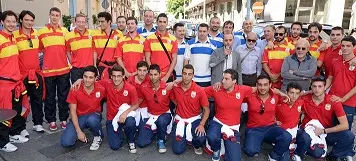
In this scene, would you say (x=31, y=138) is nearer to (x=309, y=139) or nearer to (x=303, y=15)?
(x=309, y=139)

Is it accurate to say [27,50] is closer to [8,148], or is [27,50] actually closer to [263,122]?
[8,148]

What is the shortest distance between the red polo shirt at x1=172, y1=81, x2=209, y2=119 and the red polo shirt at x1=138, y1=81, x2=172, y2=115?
17 cm

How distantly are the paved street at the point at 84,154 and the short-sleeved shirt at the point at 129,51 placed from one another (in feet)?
4.46

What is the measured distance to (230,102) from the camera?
430 cm

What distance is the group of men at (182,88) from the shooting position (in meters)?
4.24

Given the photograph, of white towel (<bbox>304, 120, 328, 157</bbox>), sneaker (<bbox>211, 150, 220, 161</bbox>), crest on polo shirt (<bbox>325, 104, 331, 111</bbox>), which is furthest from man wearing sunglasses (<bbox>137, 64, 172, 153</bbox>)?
crest on polo shirt (<bbox>325, 104, 331, 111</bbox>)

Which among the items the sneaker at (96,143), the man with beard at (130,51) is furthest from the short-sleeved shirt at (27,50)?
the sneaker at (96,143)

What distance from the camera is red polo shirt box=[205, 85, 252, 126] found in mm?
4309

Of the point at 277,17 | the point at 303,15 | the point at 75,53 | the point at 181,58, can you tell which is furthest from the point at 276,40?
the point at 303,15

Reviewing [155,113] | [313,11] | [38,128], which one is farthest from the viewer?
[313,11]

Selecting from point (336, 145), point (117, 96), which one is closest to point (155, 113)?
point (117, 96)

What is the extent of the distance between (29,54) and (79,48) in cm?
76

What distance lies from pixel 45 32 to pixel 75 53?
56 centimetres

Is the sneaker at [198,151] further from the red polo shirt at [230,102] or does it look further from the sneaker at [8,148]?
the sneaker at [8,148]
